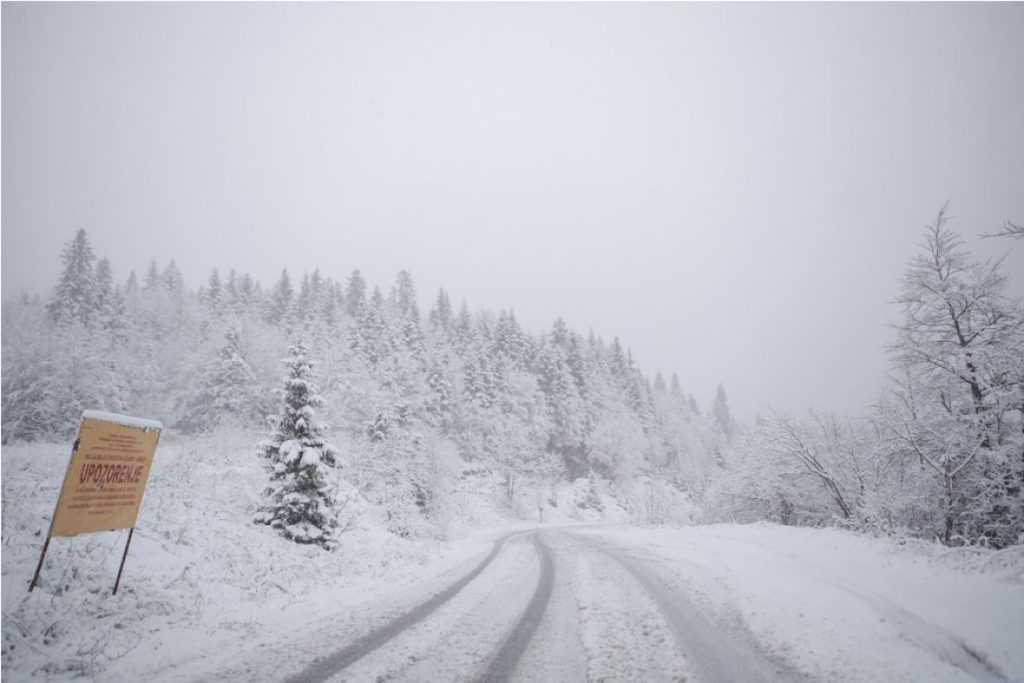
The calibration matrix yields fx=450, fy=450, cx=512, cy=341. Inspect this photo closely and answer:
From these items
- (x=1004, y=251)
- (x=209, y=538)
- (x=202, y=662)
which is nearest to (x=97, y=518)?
(x=202, y=662)

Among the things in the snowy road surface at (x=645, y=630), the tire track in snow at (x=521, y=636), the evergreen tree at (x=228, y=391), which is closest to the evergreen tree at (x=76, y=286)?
the evergreen tree at (x=228, y=391)

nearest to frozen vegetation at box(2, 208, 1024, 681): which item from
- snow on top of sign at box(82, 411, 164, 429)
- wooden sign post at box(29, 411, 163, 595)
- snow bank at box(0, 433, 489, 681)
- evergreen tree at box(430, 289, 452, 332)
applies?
snow bank at box(0, 433, 489, 681)

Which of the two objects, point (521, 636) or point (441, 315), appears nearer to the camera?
point (521, 636)

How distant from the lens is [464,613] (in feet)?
28.9

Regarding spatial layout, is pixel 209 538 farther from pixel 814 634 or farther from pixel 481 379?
pixel 481 379

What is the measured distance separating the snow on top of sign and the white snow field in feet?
7.77

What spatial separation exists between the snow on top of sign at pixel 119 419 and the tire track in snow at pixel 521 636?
21.5ft

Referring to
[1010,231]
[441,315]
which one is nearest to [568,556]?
[1010,231]

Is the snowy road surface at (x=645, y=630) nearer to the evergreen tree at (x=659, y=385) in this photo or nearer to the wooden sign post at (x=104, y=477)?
the wooden sign post at (x=104, y=477)

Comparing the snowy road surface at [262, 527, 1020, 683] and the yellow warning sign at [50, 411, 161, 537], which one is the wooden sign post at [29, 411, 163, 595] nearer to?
the yellow warning sign at [50, 411, 161, 537]

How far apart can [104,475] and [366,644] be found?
525 centimetres

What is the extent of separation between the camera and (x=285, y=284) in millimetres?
80438

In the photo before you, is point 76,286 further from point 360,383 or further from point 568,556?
point 568,556

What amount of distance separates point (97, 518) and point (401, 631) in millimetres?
5441
